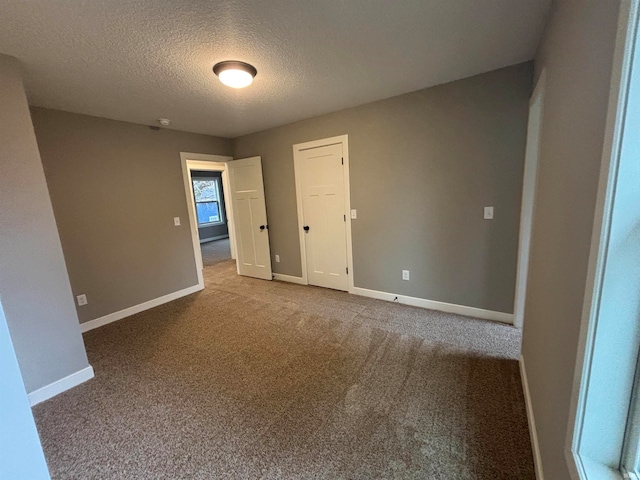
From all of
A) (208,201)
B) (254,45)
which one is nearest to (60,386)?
(254,45)

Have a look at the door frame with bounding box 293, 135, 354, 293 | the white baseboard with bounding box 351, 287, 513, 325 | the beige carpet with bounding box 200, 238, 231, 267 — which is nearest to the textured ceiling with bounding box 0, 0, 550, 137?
the door frame with bounding box 293, 135, 354, 293

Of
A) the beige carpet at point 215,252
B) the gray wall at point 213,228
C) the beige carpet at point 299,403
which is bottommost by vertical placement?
the beige carpet at point 299,403

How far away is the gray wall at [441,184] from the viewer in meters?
2.41

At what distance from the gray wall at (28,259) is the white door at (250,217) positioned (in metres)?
2.54

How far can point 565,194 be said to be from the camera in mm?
1052

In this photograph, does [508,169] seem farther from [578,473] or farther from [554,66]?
[578,473]

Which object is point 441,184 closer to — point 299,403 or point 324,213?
point 324,213

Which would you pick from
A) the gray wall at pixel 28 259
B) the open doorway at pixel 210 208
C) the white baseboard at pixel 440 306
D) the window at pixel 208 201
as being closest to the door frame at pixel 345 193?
the white baseboard at pixel 440 306

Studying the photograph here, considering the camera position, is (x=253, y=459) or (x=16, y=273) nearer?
(x=253, y=459)

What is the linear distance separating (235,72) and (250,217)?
→ 2.68 meters

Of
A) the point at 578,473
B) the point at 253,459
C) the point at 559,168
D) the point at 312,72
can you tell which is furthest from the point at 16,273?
the point at 559,168

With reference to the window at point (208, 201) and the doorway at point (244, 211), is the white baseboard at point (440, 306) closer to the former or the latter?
the doorway at point (244, 211)

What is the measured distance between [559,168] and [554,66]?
0.65m

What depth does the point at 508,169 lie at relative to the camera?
241 centimetres
